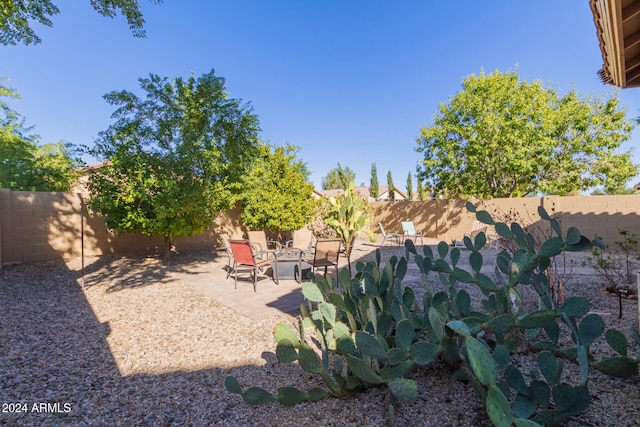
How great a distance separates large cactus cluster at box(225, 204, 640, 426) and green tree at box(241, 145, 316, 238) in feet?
24.1

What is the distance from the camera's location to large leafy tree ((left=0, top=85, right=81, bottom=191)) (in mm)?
10625

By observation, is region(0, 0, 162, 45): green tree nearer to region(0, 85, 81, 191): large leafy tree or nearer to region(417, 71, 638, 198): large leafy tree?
region(0, 85, 81, 191): large leafy tree

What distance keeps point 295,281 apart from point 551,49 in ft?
33.9

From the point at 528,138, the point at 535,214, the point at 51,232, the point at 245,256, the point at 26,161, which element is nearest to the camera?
the point at 245,256

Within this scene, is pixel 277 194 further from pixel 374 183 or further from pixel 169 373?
pixel 374 183

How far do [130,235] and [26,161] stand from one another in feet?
20.0

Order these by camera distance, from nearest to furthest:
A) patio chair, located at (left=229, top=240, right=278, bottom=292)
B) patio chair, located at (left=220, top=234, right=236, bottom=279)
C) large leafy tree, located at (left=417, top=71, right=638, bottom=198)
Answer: patio chair, located at (left=229, top=240, right=278, bottom=292)
patio chair, located at (left=220, top=234, right=236, bottom=279)
large leafy tree, located at (left=417, top=71, right=638, bottom=198)

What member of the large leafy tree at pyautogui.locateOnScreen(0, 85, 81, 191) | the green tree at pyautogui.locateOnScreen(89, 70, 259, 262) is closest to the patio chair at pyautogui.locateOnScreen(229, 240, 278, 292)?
the green tree at pyautogui.locateOnScreen(89, 70, 259, 262)

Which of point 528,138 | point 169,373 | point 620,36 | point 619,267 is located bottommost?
point 169,373

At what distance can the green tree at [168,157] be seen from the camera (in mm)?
6332

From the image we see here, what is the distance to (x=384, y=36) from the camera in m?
10.4

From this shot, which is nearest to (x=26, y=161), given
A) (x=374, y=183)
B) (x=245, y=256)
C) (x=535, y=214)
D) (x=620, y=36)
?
(x=245, y=256)

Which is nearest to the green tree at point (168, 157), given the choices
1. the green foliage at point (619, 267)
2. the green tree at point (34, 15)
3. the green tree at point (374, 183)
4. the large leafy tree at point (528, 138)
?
the green tree at point (34, 15)

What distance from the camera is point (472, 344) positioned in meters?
1.24
